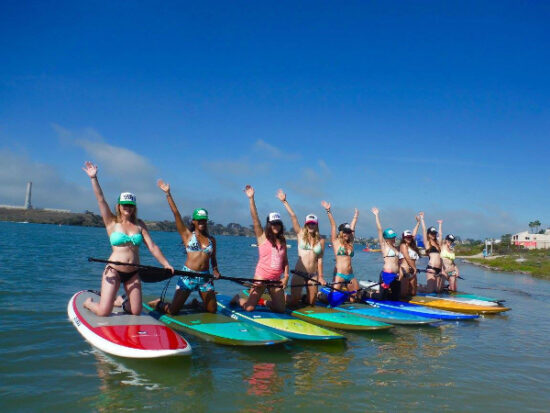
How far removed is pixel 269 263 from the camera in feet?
30.6

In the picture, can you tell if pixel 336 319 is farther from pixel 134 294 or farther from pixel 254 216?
pixel 134 294

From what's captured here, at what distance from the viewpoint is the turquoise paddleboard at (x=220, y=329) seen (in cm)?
743

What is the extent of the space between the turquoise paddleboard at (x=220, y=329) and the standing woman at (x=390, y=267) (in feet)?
19.4

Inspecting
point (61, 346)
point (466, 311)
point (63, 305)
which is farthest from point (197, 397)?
point (466, 311)

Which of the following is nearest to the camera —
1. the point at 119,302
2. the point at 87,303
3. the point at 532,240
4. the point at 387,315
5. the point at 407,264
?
the point at 87,303

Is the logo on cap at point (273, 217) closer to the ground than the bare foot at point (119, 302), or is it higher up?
higher up

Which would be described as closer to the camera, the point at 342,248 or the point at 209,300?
the point at 209,300

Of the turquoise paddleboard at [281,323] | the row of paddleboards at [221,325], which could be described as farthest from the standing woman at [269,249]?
the row of paddleboards at [221,325]

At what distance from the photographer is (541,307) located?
1552cm

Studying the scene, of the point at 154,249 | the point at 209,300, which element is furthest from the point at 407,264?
the point at 154,249

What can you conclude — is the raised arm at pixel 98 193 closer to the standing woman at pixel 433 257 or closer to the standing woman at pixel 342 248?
the standing woman at pixel 342 248

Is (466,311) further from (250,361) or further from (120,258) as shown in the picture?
(120,258)

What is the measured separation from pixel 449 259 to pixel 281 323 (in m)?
10.9

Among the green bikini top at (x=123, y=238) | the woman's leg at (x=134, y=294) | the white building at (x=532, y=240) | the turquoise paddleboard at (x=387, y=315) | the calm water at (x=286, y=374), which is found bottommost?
the calm water at (x=286, y=374)
